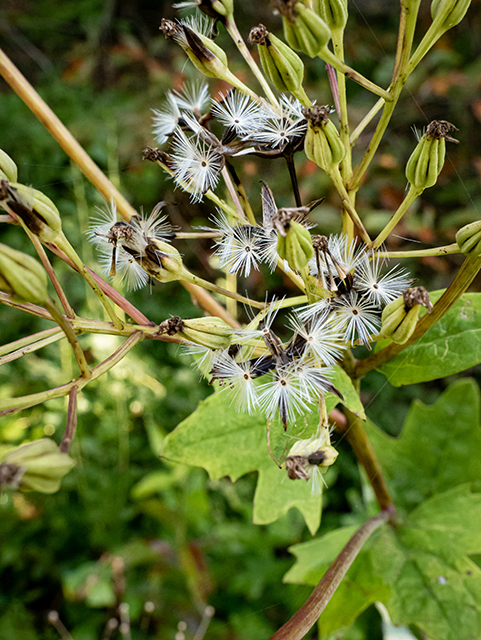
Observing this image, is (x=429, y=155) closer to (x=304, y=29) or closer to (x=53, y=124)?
(x=304, y=29)

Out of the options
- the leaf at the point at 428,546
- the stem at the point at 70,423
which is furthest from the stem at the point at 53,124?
the leaf at the point at 428,546

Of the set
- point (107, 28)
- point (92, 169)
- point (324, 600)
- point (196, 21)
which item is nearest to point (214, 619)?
point (324, 600)

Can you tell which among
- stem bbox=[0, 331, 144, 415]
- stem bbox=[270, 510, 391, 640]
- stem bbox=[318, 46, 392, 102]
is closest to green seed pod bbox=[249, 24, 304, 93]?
stem bbox=[318, 46, 392, 102]

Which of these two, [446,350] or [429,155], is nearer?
[429,155]

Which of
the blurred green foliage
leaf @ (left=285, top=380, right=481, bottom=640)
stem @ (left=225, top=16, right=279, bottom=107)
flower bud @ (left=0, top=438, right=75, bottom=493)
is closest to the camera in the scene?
flower bud @ (left=0, top=438, right=75, bottom=493)

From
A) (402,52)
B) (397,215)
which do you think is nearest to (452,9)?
(402,52)

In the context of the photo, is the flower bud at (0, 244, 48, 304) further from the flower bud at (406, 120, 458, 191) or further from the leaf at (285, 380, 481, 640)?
the leaf at (285, 380, 481, 640)

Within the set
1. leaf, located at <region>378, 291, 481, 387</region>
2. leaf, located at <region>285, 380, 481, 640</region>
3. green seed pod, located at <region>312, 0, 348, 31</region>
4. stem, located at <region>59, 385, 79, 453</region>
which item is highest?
green seed pod, located at <region>312, 0, 348, 31</region>
